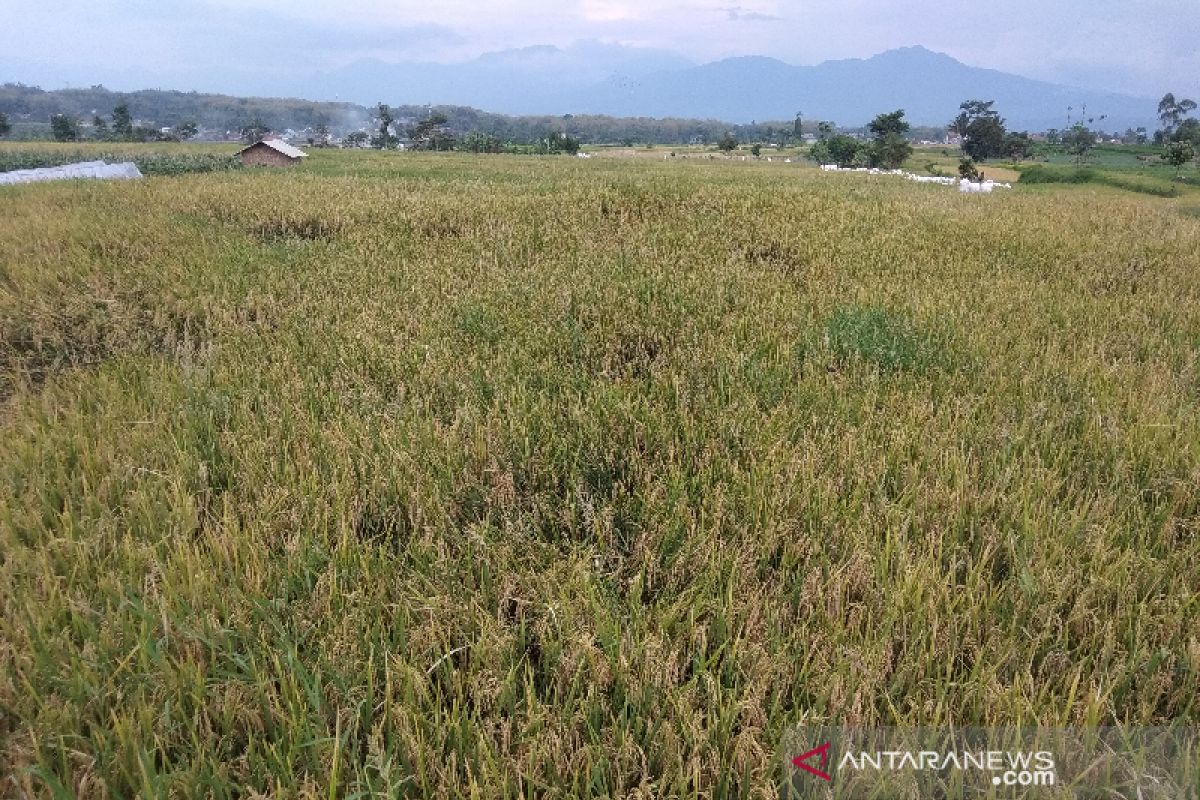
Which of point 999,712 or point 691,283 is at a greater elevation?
point 691,283

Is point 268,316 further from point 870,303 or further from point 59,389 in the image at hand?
point 870,303

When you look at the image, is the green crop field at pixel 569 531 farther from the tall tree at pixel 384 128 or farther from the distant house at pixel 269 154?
the tall tree at pixel 384 128

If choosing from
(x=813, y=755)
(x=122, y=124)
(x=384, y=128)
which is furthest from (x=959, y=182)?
(x=122, y=124)

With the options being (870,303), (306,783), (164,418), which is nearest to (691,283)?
(870,303)

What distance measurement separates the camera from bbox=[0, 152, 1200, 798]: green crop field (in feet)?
5.11

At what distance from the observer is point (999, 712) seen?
157cm

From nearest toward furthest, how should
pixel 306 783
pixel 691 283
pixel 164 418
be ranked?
pixel 306 783
pixel 164 418
pixel 691 283

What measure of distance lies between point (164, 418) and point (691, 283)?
376 cm

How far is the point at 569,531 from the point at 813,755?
1160mm

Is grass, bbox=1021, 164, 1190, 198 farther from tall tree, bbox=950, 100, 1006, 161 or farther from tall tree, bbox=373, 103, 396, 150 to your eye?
tall tree, bbox=373, 103, 396, 150

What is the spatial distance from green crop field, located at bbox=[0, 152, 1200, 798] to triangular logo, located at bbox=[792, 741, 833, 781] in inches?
2.6

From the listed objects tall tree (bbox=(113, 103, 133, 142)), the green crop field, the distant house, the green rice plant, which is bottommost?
the green crop field

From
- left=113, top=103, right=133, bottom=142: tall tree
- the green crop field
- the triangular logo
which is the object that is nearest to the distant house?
the green crop field

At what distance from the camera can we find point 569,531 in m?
2.42
